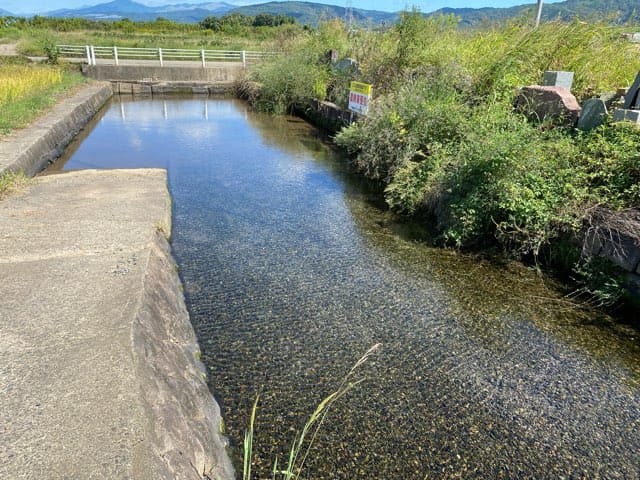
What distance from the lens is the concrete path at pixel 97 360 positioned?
1701 millimetres

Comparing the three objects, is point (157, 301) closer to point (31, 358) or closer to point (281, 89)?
point (31, 358)

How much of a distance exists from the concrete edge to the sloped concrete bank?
3.61m

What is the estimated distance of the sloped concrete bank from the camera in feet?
19.1

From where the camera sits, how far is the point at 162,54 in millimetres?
18953

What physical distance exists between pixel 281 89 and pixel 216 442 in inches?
444

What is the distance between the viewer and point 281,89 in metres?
12.2

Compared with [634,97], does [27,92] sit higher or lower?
lower

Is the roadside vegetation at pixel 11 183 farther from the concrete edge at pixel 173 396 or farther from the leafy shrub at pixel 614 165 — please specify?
the leafy shrub at pixel 614 165

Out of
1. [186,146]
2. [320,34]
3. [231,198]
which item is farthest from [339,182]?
[320,34]

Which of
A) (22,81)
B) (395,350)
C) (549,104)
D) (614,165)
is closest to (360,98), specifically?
(549,104)

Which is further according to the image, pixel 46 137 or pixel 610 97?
pixel 46 137

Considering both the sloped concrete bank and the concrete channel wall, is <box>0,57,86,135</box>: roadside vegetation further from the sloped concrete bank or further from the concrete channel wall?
the concrete channel wall

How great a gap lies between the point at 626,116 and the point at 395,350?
11.3 ft

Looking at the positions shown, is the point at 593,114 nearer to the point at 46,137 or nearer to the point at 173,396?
the point at 173,396
